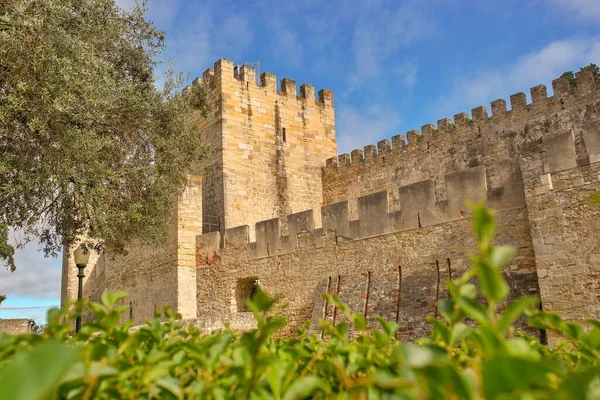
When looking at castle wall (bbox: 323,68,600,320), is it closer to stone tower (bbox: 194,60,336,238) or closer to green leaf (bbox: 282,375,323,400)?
stone tower (bbox: 194,60,336,238)

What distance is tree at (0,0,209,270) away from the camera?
865 centimetres

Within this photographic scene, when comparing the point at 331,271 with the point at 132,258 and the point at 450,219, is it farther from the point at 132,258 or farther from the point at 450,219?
the point at 132,258

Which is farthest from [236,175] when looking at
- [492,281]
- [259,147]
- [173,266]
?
[492,281]

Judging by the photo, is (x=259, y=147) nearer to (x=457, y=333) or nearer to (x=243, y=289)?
(x=243, y=289)

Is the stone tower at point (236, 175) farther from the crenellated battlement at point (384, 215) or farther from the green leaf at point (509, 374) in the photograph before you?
the green leaf at point (509, 374)

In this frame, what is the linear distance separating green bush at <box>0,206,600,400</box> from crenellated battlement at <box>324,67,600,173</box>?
55.6ft

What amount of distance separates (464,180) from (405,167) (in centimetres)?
974

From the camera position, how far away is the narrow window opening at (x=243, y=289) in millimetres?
14492

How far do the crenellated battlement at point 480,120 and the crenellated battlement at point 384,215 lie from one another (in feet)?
22.8

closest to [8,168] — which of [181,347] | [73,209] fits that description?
[73,209]

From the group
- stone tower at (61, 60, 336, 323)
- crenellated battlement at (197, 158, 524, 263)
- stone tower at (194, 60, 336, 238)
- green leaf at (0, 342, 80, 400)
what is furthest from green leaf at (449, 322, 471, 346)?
stone tower at (194, 60, 336, 238)

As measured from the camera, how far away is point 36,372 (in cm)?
74

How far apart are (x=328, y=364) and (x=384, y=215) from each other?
33.6 ft

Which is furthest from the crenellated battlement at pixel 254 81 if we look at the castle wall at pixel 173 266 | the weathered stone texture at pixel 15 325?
the weathered stone texture at pixel 15 325
